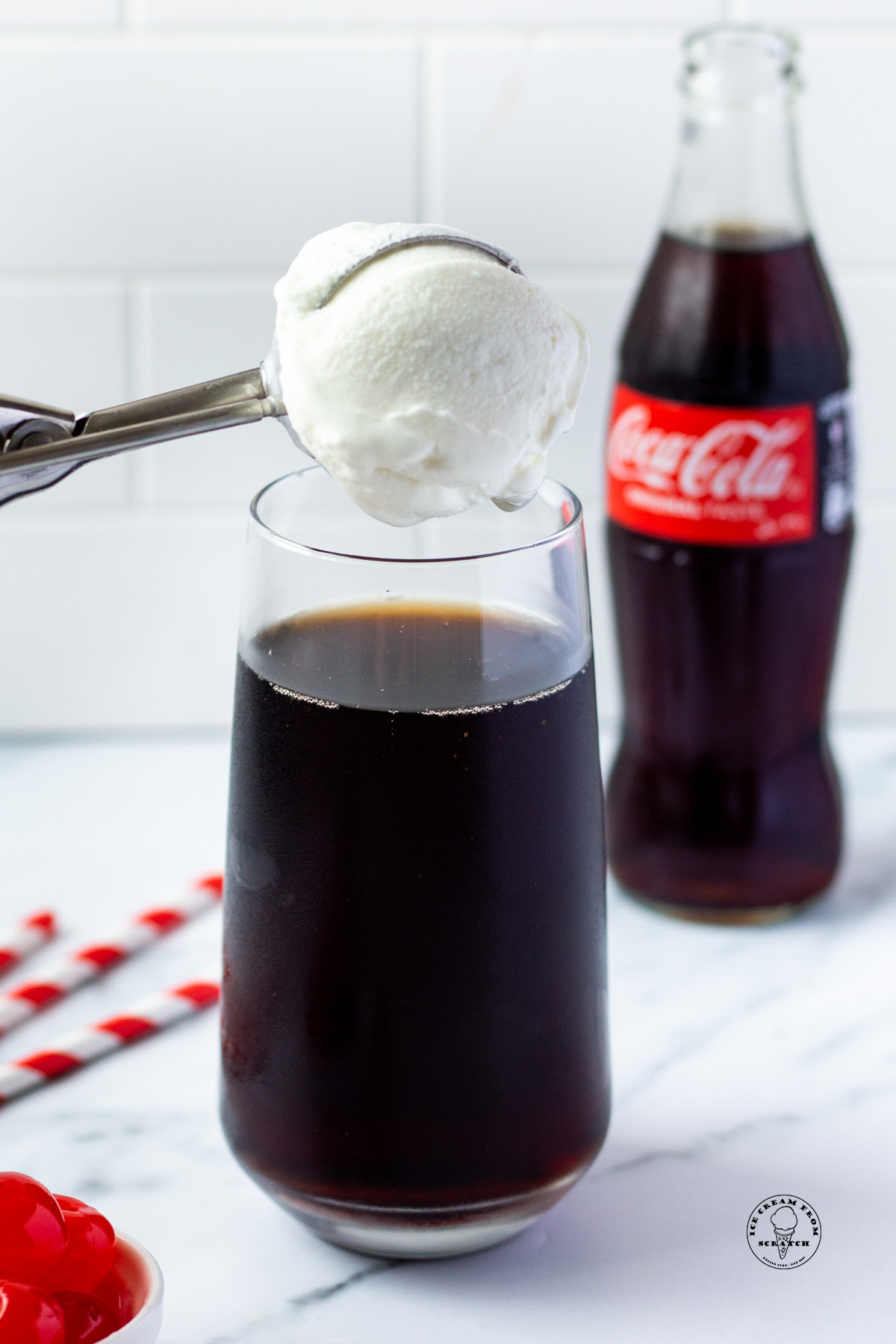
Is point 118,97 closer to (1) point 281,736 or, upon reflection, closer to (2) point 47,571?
(2) point 47,571

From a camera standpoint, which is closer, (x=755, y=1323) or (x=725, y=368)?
(x=755, y=1323)

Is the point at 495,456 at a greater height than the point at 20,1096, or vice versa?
the point at 495,456

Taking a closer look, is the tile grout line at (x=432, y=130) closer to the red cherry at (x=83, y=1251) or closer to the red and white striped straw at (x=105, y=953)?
the red and white striped straw at (x=105, y=953)

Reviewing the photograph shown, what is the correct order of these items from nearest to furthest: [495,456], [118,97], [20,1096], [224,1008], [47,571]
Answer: [495,456] → [224,1008] → [20,1096] → [118,97] → [47,571]

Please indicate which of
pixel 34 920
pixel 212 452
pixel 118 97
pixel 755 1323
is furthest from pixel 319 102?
pixel 755 1323

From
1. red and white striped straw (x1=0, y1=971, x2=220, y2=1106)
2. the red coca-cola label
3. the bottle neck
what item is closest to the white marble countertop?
red and white striped straw (x1=0, y1=971, x2=220, y2=1106)

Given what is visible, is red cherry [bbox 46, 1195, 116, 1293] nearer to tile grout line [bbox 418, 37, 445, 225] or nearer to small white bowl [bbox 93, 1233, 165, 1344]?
small white bowl [bbox 93, 1233, 165, 1344]
